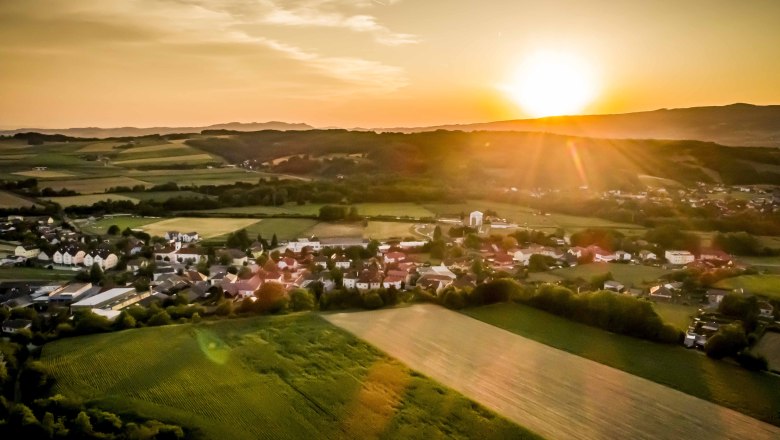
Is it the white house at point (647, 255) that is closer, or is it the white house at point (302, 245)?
the white house at point (647, 255)

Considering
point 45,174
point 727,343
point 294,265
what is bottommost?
point 294,265

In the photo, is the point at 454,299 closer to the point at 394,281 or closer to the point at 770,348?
the point at 394,281

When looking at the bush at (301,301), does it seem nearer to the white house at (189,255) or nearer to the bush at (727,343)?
the white house at (189,255)

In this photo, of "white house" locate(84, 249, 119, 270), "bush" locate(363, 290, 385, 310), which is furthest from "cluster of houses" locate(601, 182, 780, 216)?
"white house" locate(84, 249, 119, 270)

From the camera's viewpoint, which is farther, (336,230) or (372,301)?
(336,230)

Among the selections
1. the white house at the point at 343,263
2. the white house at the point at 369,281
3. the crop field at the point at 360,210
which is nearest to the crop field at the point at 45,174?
the crop field at the point at 360,210

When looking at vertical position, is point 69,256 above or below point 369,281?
below

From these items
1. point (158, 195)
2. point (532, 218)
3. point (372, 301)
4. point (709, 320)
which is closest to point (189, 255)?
point (372, 301)
